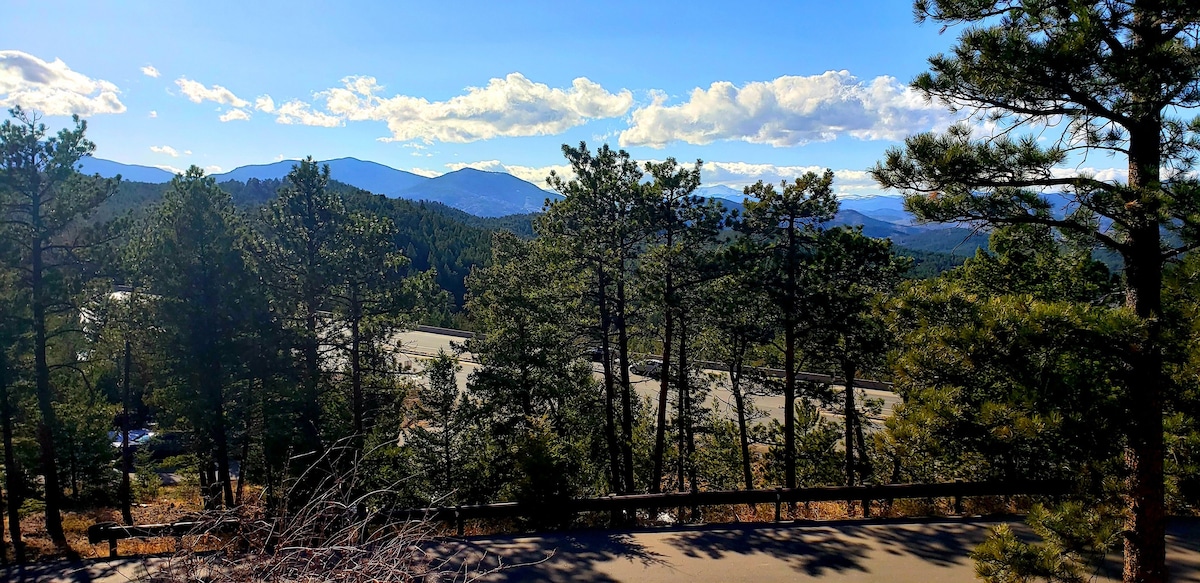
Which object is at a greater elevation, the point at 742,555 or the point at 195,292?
the point at 195,292

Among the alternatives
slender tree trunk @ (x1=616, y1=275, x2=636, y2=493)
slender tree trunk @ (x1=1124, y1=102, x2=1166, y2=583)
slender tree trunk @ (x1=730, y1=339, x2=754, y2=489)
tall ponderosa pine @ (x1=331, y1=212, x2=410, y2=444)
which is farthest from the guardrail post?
tall ponderosa pine @ (x1=331, y1=212, x2=410, y2=444)

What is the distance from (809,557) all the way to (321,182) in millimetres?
12889

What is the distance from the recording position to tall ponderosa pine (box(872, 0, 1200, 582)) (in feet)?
14.6

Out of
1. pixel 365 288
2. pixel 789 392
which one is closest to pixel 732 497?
pixel 789 392


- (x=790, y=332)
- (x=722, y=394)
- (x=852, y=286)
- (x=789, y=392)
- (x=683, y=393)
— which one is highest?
(x=852, y=286)

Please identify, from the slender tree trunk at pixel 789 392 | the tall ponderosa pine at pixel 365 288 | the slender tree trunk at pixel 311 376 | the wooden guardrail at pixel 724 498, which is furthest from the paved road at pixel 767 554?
the tall ponderosa pine at pixel 365 288

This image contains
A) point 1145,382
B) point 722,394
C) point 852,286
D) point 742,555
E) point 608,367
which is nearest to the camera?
point 1145,382

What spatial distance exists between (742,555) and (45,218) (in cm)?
1426

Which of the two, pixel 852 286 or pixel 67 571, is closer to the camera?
pixel 67 571

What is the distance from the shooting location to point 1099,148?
5.13 m

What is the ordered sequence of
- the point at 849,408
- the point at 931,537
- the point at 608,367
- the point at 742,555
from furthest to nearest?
1. the point at 849,408
2. the point at 608,367
3. the point at 931,537
4. the point at 742,555

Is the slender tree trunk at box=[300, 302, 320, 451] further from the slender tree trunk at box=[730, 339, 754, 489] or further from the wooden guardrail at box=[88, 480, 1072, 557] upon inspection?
the slender tree trunk at box=[730, 339, 754, 489]

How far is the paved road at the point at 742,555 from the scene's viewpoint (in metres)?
7.89

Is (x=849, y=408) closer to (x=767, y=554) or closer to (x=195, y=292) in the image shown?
(x=767, y=554)
